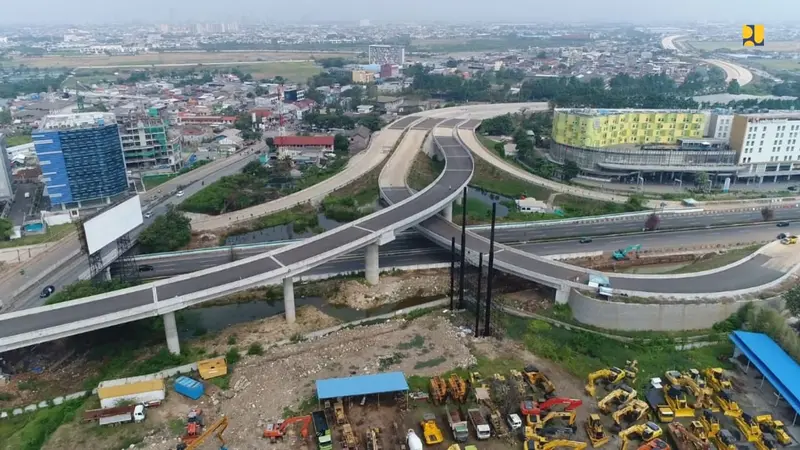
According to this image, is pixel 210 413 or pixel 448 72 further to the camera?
pixel 448 72

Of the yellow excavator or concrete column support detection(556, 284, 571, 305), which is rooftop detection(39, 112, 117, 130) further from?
the yellow excavator

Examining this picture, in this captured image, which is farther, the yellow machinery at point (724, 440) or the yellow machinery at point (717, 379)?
the yellow machinery at point (717, 379)

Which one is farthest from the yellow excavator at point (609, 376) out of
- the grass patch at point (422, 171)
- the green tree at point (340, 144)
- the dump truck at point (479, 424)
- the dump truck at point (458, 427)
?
the green tree at point (340, 144)

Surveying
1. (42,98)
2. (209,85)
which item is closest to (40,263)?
(42,98)

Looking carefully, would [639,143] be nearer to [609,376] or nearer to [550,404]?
[609,376]

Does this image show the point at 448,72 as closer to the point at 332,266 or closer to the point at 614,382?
the point at 332,266

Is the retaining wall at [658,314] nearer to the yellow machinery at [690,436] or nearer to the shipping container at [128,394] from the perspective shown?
the yellow machinery at [690,436]
